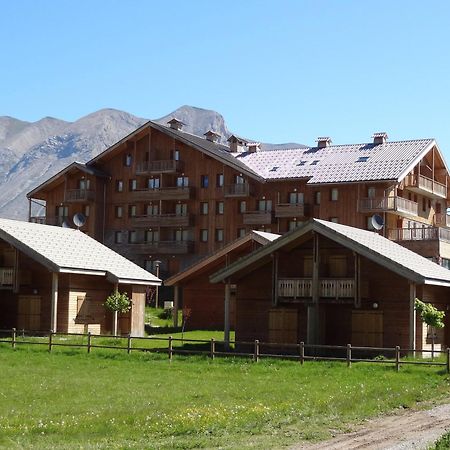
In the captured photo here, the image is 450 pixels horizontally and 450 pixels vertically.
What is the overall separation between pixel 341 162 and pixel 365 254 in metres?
35.9

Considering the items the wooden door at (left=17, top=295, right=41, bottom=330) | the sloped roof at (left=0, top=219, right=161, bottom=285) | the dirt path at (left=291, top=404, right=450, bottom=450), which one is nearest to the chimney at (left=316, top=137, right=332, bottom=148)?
the sloped roof at (left=0, top=219, right=161, bottom=285)

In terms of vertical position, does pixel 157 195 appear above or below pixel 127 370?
above

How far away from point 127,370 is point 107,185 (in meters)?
49.8

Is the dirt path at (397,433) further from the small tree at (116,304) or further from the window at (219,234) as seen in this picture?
the window at (219,234)

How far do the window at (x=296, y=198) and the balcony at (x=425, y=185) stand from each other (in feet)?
27.5

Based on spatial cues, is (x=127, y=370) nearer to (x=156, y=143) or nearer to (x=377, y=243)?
(x=377, y=243)

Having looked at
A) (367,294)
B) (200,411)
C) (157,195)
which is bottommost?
(200,411)

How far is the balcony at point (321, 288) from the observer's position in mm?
38656

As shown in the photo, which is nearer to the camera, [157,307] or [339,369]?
[339,369]

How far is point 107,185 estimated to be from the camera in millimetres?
80375

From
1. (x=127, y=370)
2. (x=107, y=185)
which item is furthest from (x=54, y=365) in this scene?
(x=107, y=185)

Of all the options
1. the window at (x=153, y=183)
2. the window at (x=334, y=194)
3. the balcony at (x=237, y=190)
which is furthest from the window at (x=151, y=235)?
the window at (x=334, y=194)

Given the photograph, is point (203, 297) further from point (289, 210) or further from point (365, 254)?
point (365, 254)

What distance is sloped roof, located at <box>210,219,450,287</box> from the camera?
37.0m
